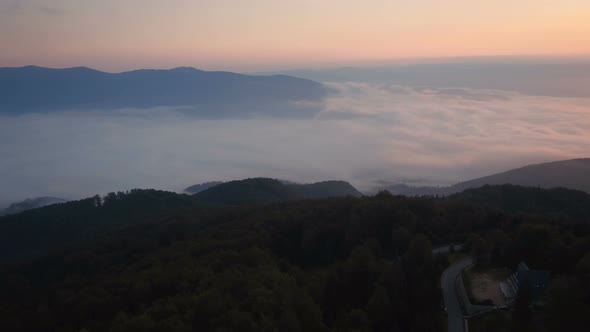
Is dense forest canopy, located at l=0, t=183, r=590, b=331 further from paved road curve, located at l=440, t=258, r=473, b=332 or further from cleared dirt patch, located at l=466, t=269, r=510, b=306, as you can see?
cleared dirt patch, located at l=466, t=269, r=510, b=306

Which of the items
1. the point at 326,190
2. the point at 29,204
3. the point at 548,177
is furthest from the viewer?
the point at 29,204

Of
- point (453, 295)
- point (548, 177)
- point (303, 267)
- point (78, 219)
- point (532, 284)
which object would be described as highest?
point (532, 284)

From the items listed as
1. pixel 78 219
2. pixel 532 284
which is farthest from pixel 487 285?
pixel 78 219

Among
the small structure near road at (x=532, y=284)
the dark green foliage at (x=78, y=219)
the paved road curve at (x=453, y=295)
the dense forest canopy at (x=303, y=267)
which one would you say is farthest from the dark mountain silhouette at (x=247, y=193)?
the small structure near road at (x=532, y=284)

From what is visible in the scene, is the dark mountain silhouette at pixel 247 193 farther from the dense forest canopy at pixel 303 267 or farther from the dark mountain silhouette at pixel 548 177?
the dark mountain silhouette at pixel 548 177

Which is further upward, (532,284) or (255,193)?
(532,284)

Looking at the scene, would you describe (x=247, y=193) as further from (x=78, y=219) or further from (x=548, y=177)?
(x=548, y=177)

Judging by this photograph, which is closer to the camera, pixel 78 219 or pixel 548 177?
pixel 78 219
